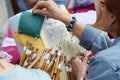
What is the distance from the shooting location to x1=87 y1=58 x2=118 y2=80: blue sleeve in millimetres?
1049

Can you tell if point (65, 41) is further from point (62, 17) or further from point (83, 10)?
point (83, 10)

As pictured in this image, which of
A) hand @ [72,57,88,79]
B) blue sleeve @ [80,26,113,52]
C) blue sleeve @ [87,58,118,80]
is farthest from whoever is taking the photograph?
blue sleeve @ [80,26,113,52]

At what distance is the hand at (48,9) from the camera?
1436 mm

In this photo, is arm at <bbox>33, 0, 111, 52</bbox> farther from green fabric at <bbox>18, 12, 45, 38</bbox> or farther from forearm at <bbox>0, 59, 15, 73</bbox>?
forearm at <bbox>0, 59, 15, 73</bbox>

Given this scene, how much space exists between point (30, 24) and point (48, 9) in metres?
0.12

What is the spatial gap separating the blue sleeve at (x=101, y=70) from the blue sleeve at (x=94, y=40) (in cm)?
40

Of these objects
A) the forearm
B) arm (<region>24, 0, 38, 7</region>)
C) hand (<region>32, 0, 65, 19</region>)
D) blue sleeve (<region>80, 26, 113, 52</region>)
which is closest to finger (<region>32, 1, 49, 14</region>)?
hand (<region>32, 0, 65, 19</region>)

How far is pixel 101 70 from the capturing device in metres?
1.08

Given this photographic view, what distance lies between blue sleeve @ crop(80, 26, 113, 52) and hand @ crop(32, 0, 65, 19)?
0.56ft

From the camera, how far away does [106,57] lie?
3.47 ft

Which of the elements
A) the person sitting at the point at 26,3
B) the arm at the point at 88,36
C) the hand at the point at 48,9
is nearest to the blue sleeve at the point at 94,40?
the arm at the point at 88,36

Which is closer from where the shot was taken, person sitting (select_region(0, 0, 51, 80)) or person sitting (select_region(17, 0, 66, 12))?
person sitting (select_region(0, 0, 51, 80))

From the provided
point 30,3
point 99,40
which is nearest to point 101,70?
point 99,40

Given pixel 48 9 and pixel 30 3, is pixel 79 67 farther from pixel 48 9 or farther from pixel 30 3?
pixel 30 3
